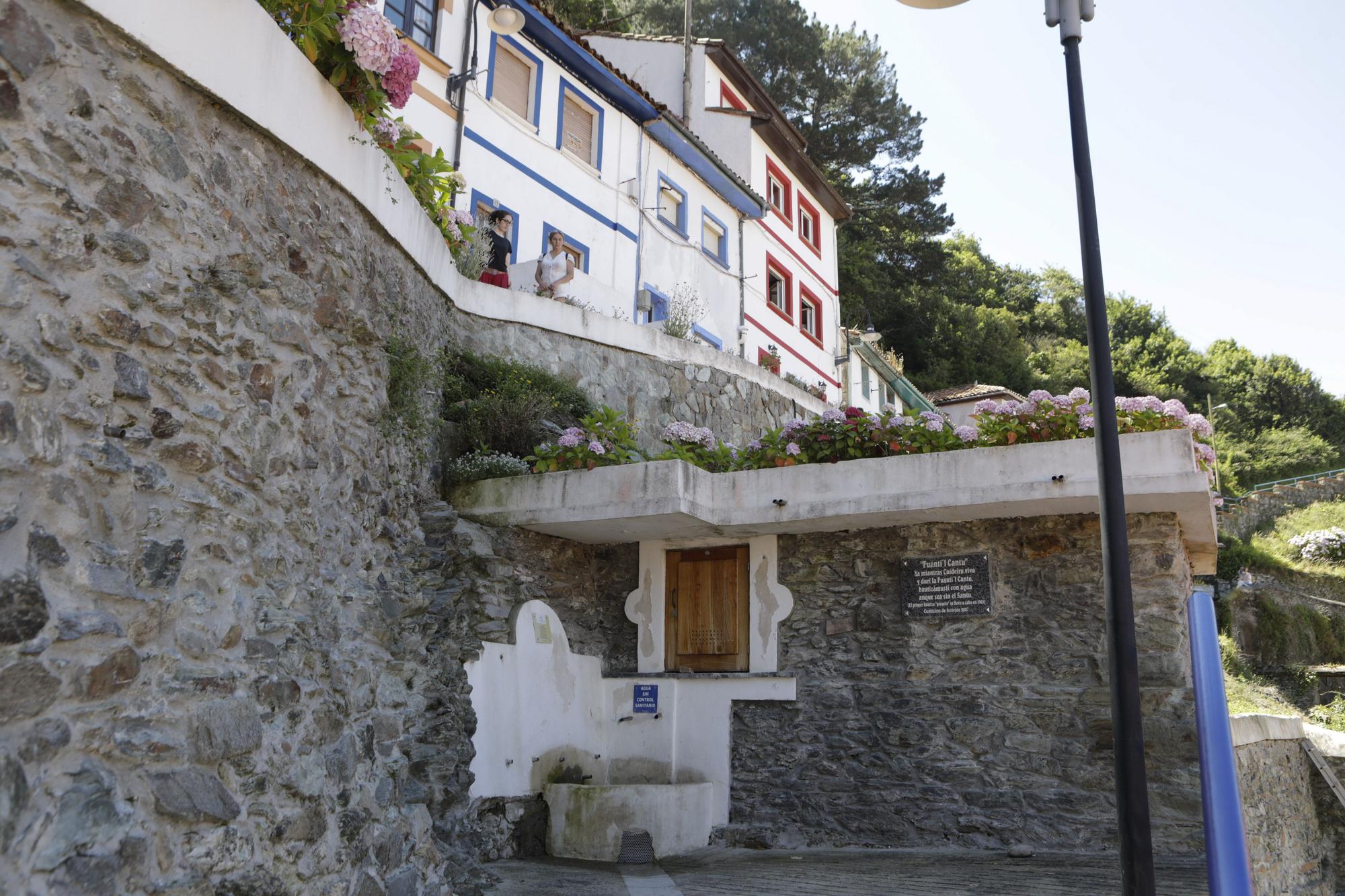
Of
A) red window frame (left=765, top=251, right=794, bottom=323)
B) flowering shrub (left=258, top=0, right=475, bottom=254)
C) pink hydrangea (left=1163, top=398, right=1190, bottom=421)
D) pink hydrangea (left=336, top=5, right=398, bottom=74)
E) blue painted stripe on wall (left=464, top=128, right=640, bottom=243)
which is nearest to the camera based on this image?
flowering shrub (left=258, top=0, right=475, bottom=254)

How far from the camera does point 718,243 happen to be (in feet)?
67.8

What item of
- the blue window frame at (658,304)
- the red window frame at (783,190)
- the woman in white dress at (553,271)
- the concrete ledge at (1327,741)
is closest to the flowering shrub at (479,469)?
the woman in white dress at (553,271)

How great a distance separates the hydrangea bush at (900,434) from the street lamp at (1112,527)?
3.79 m

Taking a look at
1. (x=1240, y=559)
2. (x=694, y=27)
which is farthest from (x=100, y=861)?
(x=694, y=27)

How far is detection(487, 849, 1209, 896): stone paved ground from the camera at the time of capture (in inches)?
252

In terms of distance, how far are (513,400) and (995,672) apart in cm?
450

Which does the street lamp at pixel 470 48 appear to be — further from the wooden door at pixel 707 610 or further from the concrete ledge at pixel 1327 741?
the concrete ledge at pixel 1327 741

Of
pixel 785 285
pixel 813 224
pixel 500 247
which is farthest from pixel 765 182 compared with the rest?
pixel 500 247

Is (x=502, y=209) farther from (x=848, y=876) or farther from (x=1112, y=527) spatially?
(x=1112, y=527)

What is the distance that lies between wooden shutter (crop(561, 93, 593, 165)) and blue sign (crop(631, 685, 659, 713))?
9.81 metres

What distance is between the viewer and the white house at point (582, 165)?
46.2 ft

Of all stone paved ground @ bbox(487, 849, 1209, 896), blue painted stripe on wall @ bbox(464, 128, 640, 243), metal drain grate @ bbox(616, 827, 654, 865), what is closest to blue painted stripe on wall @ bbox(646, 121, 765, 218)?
blue painted stripe on wall @ bbox(464, 128, 640, 243)

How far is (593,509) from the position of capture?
338 inches

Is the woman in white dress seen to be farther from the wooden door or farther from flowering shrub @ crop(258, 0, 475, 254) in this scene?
flowering shrub @ crop(258, 0, 475, 254)
